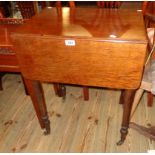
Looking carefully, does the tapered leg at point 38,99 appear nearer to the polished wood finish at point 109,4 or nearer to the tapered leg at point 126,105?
the tapered leg at point 126,105

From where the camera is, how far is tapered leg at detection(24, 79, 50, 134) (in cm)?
130

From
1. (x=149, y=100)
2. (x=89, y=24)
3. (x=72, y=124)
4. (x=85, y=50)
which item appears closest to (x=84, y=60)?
(x=85, y=50)

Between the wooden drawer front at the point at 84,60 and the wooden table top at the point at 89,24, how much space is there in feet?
0.16

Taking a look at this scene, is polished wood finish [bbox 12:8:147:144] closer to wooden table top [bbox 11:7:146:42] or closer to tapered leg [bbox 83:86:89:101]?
wooden table top [bbox 11:7:146:42]

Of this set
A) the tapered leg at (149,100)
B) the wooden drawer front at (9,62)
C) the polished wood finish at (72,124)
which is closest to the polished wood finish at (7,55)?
the wooden drawer front at (9,62)

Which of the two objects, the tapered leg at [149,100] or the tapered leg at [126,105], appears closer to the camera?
the tapered leg at [126,105]

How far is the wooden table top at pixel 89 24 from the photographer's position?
1016mm

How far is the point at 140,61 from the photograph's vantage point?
97 cm

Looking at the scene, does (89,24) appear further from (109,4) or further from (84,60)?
(109,4)

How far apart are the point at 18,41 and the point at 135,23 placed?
0.67 m

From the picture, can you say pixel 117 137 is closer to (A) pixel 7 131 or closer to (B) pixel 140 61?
(B) pixel 140 61

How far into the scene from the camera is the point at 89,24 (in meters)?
1.17

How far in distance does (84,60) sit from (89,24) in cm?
26

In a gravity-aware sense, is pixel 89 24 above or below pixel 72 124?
above
